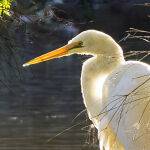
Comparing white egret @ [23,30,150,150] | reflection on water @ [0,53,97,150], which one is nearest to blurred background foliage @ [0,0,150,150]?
reflection on water @ [0,53,97,150]

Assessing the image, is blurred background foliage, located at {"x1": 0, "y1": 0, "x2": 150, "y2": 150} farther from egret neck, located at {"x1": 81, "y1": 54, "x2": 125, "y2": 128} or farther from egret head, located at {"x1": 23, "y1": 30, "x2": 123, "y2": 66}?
egret neck, located at {"x1": 81, "y1": 54, "x2": 125, "y2": 128}

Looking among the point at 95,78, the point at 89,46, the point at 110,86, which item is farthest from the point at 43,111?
the point at 110,86

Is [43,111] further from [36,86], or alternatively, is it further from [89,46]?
[89,46]

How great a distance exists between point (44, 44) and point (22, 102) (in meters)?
15.6

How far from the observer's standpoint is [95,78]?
23.1 ft

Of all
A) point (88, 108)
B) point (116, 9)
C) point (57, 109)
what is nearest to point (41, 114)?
point (57, 109)

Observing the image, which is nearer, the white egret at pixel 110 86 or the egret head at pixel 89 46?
the white egret at pixel 110 86

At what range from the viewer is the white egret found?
5770 mm

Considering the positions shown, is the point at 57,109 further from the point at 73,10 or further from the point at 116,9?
the point at 116,9

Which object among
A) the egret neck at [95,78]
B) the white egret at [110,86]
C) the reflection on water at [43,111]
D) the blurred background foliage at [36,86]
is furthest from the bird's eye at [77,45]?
the reflection on water at [43,111]

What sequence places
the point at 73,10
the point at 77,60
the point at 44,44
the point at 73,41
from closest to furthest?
1. the point at 73,41
2. the point at 77,60
3. the point at 44,44
4. the point at 73,10

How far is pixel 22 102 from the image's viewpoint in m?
15.6

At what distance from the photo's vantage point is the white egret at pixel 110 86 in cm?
577

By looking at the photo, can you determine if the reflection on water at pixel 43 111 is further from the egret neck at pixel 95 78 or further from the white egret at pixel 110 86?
the white egret at pixel 110 86
